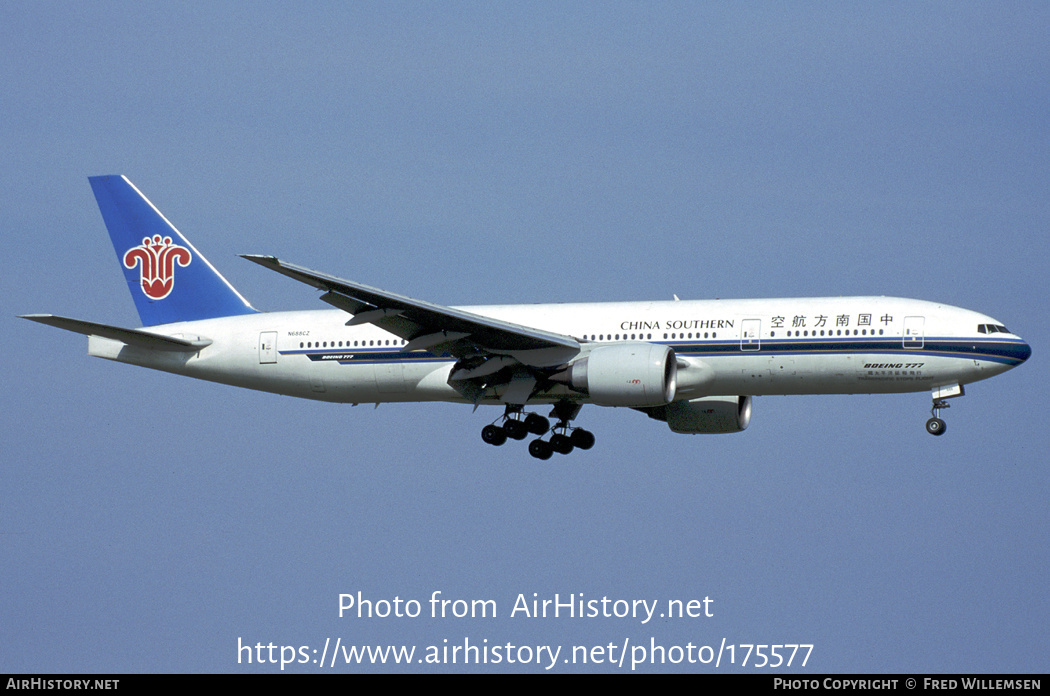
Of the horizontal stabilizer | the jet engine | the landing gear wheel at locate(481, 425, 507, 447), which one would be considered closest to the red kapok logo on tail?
the horizontal stabilizer

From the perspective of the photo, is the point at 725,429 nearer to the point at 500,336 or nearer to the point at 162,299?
the point at 500,336

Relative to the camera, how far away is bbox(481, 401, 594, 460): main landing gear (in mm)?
41719

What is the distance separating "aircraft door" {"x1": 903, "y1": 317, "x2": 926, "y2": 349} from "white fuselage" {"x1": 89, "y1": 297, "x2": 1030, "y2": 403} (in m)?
0.03

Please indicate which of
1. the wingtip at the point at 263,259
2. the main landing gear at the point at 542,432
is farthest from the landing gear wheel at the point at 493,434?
the wingtip at the point at 263,259

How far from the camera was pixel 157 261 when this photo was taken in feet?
148

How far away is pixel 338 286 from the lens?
117ft

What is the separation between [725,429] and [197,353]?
1594cm

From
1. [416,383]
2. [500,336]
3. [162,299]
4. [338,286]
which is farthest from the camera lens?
[162,299]

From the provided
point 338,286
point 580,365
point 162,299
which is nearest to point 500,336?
point 580,365

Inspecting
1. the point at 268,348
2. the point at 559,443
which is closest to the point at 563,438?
the point at 559,443

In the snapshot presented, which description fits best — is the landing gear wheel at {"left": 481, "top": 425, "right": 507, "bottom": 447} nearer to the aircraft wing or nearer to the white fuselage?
the white fuselage

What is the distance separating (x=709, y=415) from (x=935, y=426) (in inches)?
283

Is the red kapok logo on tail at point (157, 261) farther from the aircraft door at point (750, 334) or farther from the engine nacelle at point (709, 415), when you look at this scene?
the aircraft door at point (750, 334)

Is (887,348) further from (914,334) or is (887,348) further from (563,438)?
(563,438)
